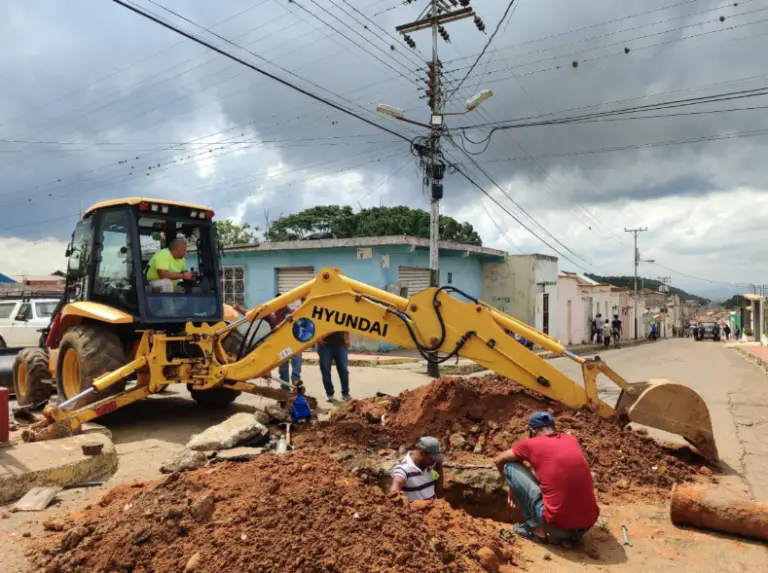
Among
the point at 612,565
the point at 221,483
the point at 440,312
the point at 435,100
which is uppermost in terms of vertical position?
the point at 435,100

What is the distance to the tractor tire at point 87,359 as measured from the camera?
7145 mm

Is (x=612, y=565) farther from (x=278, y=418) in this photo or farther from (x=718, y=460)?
(x=278, y=418)

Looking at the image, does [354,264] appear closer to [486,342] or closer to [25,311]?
[25,311]

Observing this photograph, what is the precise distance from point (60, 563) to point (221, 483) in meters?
1.06

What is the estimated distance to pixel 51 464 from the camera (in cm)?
545

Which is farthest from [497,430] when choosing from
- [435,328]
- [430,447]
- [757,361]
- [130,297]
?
[757,361]

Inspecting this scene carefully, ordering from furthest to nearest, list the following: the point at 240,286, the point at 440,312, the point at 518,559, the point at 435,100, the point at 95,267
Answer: the point at 240,286, the point at 435,100, the point at 95,267, the point at 440,312, the point at 518,559

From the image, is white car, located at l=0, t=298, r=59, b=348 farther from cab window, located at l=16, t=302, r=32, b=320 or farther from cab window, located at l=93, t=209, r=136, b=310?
cab window, located at l=93, t=209, r=136, b=310

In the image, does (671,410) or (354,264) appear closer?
(671,410)

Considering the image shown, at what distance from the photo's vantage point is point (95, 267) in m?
7.67

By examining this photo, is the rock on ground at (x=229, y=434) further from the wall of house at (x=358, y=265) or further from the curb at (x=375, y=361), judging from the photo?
the wall of house at (x=358, y=265)

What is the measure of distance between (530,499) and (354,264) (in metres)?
15.4

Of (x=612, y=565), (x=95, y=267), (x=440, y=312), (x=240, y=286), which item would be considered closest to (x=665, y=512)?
(x=612, y=565)

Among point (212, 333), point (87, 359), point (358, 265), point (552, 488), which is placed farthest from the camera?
point (358, 265)
